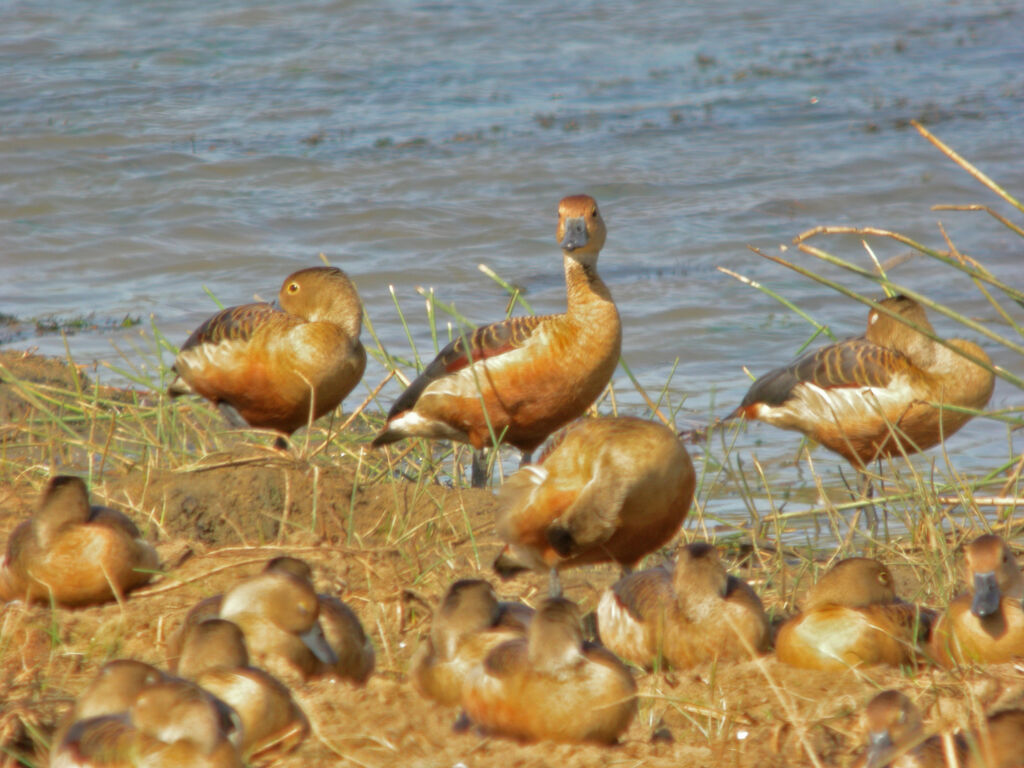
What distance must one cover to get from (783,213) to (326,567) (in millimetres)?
9913

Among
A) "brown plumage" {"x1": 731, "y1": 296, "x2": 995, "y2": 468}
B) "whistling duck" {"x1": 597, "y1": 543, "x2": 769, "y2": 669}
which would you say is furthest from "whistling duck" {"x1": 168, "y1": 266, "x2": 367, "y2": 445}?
"whistling duck" {"x1": 597, "y1": 543, "x2": 769, "y2": 669}

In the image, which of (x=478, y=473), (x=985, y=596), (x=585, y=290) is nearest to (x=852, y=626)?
(x=985, y=596)

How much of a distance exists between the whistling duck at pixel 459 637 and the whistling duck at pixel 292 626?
0.20 metres

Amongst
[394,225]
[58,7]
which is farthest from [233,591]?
[58,7]

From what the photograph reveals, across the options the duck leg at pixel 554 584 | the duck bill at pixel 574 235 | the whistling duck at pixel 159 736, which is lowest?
the duck leg at pixel 554 584

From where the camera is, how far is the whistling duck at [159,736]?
3074 mm

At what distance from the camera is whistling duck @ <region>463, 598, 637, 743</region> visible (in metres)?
3.66

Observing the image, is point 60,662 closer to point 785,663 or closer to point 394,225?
point 785,663

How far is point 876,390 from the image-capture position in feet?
24.5

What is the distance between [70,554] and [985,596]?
2790 mm

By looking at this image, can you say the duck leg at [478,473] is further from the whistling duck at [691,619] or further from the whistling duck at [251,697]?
the whistling duck at [251,697]

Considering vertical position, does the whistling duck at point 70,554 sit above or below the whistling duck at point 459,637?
above

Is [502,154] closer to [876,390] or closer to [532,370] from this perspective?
[876,390]

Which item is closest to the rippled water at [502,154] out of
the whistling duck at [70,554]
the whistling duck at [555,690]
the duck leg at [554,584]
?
the duck leg at [554,584]
